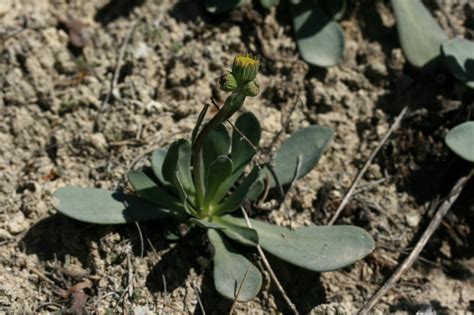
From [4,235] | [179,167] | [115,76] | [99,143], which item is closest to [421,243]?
[179,167]

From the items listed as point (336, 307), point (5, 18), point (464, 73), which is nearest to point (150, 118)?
point (5, 18)

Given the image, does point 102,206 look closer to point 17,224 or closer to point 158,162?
point 158,162

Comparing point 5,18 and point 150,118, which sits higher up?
point 5,18

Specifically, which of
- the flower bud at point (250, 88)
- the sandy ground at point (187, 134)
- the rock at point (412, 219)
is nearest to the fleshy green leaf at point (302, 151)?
the sandy ground at point (187, 134)

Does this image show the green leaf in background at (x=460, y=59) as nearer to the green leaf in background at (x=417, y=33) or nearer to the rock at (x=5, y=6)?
the green leaf in background at (x=417, y=33)

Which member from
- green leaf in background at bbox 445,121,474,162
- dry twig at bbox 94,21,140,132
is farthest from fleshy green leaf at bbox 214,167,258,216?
green leaf in background at bbox 445,121,474,162

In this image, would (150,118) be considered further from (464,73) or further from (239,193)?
(464,73)

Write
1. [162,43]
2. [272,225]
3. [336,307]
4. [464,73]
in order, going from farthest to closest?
[162,43], [464,73], [272,225], [336,307]
